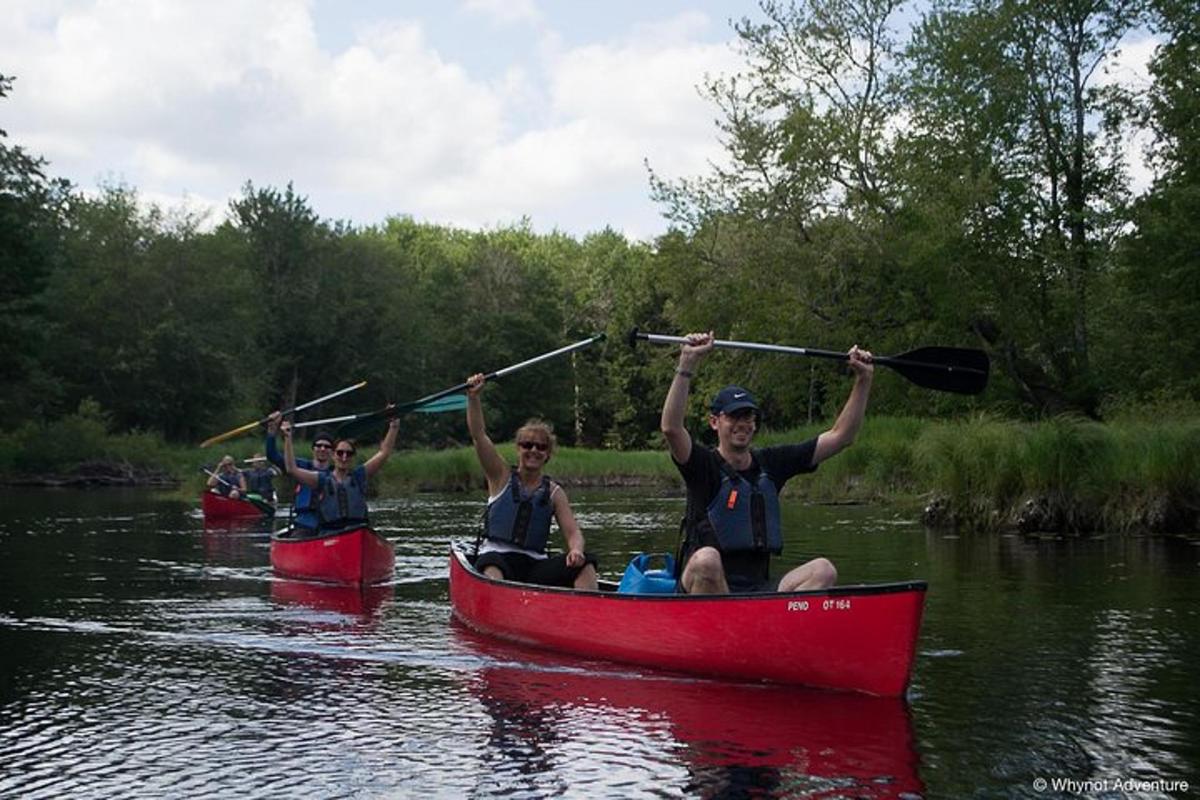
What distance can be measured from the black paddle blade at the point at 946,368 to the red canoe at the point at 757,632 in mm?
2105

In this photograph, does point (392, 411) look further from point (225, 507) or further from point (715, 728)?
point (225, 507)

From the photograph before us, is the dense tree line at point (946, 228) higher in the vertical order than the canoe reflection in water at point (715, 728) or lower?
higher

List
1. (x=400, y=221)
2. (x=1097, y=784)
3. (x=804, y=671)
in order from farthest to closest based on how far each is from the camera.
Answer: (x=400, y=221) → (x=804, y=671) → (x=1097, y=784)

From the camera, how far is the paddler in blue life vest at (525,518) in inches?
391

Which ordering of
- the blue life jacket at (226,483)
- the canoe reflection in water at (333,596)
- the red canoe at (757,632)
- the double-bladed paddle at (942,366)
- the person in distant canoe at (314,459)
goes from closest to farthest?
the red canoe at (757,632), the double-bladed paddle at (942,366), the canoe reflection in water at (333,596), the person in distant canoe at (314,459), the blue life jacket at (226,483)

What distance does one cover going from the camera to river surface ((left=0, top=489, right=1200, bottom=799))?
20.5 ft

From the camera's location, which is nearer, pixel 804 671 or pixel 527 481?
pixel 804 671

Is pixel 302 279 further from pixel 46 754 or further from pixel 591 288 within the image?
pixel 46 754

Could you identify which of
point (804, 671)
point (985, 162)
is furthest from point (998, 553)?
point (985, 162)

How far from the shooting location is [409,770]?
6.39 m

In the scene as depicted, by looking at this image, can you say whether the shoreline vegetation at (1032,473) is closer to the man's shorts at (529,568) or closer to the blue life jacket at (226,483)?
the man's shorts at (529,568)

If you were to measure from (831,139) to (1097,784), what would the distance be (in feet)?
83.2

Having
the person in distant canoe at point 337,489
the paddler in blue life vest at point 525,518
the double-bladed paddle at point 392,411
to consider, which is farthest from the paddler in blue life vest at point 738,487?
the person in distant canoe at point 337,489

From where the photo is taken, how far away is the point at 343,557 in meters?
13.9
